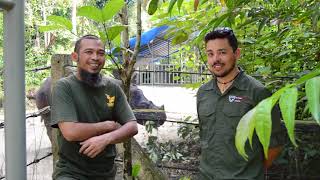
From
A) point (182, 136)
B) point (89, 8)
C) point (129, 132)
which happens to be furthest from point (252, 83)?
point (182, 136)

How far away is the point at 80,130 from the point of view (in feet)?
7.80

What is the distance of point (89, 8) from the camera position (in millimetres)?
2293

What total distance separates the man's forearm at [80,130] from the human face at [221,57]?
76 cm

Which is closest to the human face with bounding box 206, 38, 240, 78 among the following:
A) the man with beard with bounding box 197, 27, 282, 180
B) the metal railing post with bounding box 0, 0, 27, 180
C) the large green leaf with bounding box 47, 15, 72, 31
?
the man with beard with bounding box 197, 27, 282, 180

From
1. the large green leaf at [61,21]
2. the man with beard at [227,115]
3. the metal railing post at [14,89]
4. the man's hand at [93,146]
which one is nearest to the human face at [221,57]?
the man with beard at [227,115]

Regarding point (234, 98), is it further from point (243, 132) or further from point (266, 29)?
point (266, 29)

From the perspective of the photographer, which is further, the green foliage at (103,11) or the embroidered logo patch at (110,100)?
the embroidered logo patch at (110,100)

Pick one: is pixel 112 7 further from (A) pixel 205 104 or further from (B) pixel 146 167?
(B) pixel 146 167

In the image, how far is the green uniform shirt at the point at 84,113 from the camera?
8.05 ft

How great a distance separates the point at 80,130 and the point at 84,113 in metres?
0.18

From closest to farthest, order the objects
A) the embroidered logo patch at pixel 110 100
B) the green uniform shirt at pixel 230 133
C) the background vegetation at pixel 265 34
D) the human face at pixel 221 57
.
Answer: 1. the green uniform shirt at pixel 230 133
2. the human face at pixel 221 57
3. the background vegetation at pixel 265 34
4. the embroidered logo patch at pixel 110 100

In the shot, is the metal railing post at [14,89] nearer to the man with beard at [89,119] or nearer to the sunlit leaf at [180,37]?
the man with beard at [89,119]

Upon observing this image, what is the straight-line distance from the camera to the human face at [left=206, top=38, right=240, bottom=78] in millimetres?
2225

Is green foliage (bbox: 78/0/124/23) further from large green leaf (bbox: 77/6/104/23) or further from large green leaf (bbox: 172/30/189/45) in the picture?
large green leaf (bbox: 172/30/189/45)
